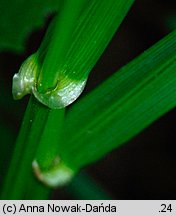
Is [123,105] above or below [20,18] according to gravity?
below

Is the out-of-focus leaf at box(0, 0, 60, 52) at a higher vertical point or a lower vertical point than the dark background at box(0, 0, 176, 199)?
lower

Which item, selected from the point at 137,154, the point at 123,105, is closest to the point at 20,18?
the point at 123,105

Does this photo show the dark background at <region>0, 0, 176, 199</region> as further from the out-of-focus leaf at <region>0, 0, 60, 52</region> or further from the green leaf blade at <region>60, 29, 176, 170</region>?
the green leaf blade at <region>60, 29, 176, 170</region>

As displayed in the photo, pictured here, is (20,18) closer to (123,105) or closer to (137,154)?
(123,105)

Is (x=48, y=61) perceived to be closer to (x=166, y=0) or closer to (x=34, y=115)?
(x=34, y=115)

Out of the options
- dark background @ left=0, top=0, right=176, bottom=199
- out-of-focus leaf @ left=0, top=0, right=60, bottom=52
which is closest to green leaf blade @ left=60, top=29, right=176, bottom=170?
out-of-focus leaf @ left=0, top=0, right=60, bottom=52

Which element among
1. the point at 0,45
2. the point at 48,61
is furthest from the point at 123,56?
the point at 48,61

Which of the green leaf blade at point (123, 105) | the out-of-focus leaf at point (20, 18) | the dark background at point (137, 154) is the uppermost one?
the dark background at point (137, 154)

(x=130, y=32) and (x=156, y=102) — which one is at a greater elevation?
(x=130, y=32)

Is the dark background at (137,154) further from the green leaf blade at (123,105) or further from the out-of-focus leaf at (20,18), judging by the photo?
the green leaf blade at (123,105)

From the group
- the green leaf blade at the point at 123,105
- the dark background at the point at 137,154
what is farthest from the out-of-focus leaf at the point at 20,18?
the dark background at the point at 137,154

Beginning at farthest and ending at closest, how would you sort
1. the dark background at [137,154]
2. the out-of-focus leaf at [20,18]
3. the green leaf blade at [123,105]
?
the dark background at [137,154] → the out-of-focus leaf at [20,18] → the green leaf blade at [123,105]
